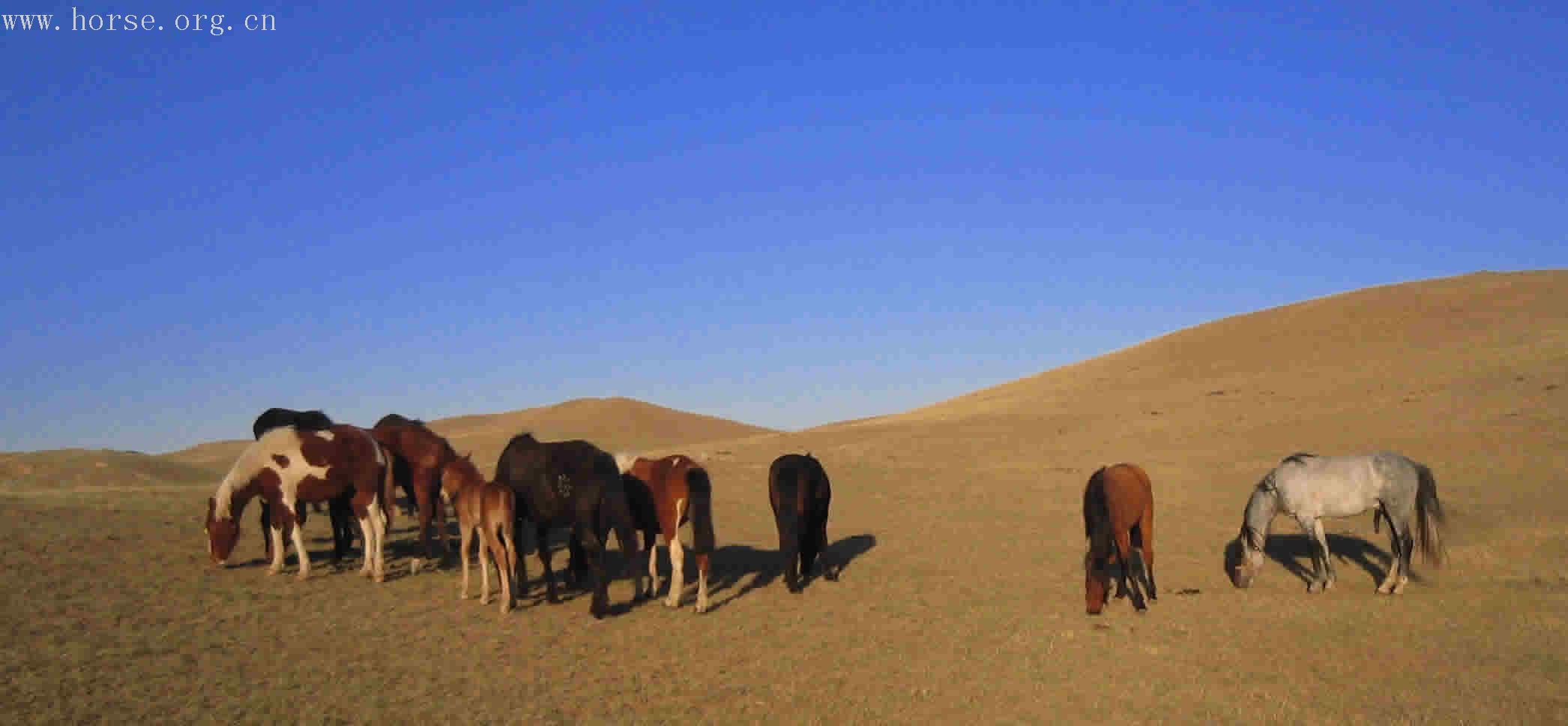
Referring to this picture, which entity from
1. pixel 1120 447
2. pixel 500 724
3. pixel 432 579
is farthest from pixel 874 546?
pixel 1120 447

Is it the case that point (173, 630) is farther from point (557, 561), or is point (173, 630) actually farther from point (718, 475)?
point (718, 475)

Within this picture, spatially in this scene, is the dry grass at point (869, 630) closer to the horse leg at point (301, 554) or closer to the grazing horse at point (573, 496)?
the horse leg at point (301, 554)

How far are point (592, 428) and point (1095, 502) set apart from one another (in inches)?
2207

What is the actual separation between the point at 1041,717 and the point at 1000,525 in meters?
10.9

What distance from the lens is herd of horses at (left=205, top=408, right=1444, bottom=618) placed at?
11.6 m

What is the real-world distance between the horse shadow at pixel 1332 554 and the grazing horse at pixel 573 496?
9064mm

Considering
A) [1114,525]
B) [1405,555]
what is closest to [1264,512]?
[1405,555]

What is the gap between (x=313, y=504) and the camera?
15094 millimetres

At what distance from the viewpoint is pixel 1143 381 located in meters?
44.0

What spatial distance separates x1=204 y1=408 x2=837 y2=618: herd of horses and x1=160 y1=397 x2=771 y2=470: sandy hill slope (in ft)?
116

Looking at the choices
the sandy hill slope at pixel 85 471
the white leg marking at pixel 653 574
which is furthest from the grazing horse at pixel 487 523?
the sandy hill slope at pixel 85 471


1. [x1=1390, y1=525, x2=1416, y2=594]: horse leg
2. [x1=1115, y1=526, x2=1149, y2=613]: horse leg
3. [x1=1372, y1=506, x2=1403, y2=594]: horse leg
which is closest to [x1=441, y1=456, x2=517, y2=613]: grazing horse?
[x1=1115, y1=526, x2=1149, y2=613]: horse leg

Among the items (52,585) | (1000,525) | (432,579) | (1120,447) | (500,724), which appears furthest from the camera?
(1120,447)

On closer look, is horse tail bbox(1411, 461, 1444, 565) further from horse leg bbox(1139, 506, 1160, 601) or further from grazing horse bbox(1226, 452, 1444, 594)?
horse leg bbox(1139, 506, 1160, 601)
